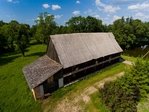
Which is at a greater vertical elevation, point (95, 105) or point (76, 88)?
point (76, 88)

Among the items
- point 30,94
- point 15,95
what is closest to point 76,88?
point 30,94

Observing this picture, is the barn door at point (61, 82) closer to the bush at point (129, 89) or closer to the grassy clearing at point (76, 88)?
the grassy clearing at point (76, 88)

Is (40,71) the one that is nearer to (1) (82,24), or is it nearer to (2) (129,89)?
(2) (129,89)

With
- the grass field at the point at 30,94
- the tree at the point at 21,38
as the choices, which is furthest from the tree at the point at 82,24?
the grass field at the point at 30,94

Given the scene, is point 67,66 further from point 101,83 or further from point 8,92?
point 8,92

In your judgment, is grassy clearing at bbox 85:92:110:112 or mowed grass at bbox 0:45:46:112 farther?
mowed grass at bbox 0:45:46:112

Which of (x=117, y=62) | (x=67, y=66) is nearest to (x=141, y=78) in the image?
(x=67, y=66)

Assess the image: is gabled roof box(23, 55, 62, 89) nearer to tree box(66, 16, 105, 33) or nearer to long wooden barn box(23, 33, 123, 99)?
long wooden barn box(23, 33, 123, 99)

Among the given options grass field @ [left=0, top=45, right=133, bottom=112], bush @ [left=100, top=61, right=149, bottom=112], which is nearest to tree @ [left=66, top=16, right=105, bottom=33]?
grass field @ [left=0, top=45, right=133, bottom=112]
